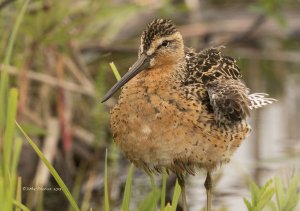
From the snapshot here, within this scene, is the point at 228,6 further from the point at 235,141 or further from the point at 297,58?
the point at 235,141

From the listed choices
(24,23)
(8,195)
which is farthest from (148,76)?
(24,23)

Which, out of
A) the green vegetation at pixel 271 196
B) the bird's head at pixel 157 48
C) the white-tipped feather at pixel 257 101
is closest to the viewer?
the green vegetation at pixel 271 196

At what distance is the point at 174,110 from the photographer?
3410 mm

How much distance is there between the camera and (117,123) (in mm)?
3443

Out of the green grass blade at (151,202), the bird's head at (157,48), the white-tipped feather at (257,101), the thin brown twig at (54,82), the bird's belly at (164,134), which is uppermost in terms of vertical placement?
the bird's head at (157,48)

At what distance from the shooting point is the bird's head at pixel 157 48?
3.48 m

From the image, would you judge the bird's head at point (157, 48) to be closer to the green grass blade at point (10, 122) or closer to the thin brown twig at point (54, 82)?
the green grass blade at point (10, 122)

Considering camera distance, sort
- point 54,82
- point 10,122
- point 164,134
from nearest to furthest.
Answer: point 10,122, point 164,134, point 54,82

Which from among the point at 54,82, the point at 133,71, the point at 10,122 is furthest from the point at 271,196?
the point at 54,82

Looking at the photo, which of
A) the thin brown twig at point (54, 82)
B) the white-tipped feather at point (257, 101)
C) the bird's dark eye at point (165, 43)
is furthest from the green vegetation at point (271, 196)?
the thin brown twig at point (54, 82)

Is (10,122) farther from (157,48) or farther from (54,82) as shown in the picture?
(54,82)

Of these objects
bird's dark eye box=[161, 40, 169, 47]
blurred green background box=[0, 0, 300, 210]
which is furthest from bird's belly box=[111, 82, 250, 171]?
blurred green background box=[0, 0, 300, 210]

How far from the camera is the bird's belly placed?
337 centimetres

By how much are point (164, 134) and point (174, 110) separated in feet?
0.35
